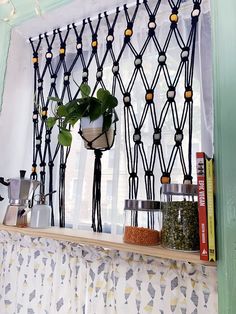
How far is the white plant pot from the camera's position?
98 centimetres

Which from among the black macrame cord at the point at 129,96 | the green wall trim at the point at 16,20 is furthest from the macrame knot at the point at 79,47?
the green wall trim at the point at 16,20

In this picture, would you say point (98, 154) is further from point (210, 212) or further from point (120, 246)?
point (210, 212)

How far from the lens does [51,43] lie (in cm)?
141

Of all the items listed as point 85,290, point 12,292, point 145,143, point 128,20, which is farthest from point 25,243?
point 128,20

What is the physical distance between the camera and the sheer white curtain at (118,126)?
3.26 feet

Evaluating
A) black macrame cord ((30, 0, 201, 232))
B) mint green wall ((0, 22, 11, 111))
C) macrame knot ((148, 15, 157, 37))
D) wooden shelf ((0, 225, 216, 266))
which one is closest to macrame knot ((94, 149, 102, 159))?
black macrame cord ((30, 0, 201, 232))

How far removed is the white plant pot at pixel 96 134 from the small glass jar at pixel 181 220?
12.1 inches

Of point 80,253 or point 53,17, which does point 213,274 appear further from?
point 53,17

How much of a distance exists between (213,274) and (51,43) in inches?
52.3

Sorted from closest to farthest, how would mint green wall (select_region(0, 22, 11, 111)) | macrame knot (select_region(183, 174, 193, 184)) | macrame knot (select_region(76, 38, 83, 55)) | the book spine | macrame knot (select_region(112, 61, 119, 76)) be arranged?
1. the book spine
2. macrame knot (select_region(183, 174, 193, 184))
3. macrame knot (select_region(112, 61, 119, 76))
4. macrame knot (select_region(76, 38, 83, 55))
5. mint green wall (select_region(0, 22, 11, 111))

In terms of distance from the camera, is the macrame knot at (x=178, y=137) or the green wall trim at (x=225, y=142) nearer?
the green wall trim at (x=225, y=142)

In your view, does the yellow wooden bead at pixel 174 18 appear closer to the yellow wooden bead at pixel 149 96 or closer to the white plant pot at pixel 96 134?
the yellow wooden bead at pixel 149 96

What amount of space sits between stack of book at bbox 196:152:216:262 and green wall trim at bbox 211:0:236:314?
0.11 ft

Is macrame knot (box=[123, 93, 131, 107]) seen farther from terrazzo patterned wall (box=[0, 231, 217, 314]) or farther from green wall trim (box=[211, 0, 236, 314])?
terrazzo patterned wall (box=[0, 231, 217, 314])
